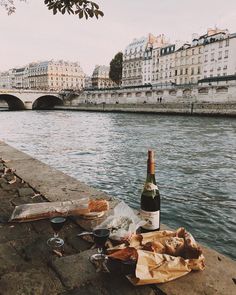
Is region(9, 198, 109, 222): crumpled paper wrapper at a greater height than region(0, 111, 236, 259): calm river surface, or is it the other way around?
region(9, 198, 109, 222): crumpled paper wrapper

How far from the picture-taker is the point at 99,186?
7.11m

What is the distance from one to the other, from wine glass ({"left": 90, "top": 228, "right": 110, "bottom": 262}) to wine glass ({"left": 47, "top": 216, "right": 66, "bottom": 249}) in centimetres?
31

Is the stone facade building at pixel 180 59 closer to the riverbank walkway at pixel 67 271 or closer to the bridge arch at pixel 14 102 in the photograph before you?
the bridge arch at pixel 14 102

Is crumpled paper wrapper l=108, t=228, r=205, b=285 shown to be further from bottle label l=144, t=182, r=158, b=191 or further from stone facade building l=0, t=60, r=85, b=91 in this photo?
stone facade building l=0, t=60, r=85, b=91

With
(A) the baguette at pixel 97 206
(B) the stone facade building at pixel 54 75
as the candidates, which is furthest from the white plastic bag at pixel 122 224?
(B) the stone facade building at pixel 54 75

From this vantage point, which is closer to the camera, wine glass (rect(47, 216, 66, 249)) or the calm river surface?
wine glass (rect(47, 216, 66, 249))

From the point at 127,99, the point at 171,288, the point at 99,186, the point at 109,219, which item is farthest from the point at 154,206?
the point at 127,99

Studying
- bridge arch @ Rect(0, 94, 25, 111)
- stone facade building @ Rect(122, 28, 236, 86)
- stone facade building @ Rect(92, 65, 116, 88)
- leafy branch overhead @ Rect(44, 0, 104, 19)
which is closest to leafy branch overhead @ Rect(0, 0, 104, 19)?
leafy branch overhead @ Rect(44, 0, 104, 19)

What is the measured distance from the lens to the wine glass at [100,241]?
2.07m

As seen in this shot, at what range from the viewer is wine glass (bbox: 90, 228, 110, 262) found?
81.5 inches

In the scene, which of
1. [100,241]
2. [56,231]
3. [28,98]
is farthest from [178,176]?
[28,98]

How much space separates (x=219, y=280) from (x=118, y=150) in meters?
10.6

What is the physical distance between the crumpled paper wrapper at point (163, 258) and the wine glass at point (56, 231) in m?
0.45

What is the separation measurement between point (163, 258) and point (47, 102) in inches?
2896
